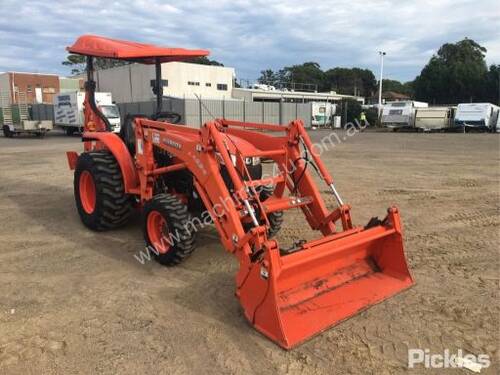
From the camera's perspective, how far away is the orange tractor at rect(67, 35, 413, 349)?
11.2ft

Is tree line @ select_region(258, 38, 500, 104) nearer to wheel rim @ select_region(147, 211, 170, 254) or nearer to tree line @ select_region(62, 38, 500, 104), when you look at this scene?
tree line @ select_region(62, 38, 500, 104)

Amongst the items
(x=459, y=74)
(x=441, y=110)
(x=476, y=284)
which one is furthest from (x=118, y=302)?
(x=459, y=74)

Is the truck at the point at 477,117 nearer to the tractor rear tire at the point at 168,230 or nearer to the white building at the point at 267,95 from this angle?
the white building at the point at 267,95

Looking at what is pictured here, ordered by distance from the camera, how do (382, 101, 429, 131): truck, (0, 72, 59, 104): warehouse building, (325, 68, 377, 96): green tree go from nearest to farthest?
(382, 101, 429, 131): truck < (0, 72, 59, 104): warehouse building < (325, 68, 377, 96): green tree

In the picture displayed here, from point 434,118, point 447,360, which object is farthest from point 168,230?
point 434,118

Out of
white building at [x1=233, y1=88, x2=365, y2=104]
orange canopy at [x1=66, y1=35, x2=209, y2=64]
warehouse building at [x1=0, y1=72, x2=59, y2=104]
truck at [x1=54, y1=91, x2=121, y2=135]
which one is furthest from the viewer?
warehouse building at [x1=0, y1=72, x2=59, y2=104]

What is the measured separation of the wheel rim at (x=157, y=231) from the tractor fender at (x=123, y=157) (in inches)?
33.9

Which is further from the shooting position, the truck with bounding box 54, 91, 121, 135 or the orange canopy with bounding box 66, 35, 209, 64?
the truck with bounding box 54, 91, 121, 135

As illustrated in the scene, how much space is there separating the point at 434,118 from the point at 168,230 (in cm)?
3040

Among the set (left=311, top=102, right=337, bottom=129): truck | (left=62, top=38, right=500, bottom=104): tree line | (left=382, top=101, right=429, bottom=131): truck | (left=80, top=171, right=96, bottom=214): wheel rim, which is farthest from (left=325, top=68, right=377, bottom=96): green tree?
(left=80, top=171, right=96, bottom=214): wheel rim

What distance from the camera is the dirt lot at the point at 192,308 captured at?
3.05 metres

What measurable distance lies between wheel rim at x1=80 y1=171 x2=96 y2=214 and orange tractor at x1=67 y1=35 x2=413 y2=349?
0.05ft

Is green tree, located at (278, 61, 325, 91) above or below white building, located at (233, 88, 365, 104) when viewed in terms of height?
above

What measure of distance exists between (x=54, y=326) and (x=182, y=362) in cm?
119
